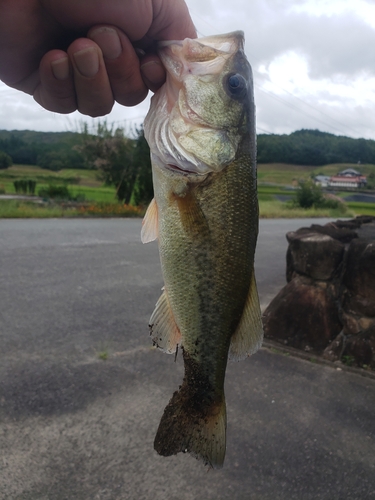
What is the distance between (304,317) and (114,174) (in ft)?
97.6

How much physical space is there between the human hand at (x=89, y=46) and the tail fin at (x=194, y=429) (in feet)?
4.16

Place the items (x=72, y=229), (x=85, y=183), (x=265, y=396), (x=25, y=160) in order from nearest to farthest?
(x=265, y=396) < (x=72, y=229) < (x=85, y=183) < (x=25, y=160)

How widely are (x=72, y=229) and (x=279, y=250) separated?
285 inches

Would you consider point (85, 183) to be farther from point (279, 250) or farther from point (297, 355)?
point (297, 355)

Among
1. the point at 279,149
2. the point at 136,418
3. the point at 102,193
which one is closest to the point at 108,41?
the point at 136,418

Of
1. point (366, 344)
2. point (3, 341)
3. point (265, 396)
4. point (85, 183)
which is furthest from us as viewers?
point (85, 183)

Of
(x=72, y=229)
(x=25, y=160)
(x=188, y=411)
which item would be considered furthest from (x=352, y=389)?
(x=25, y=160)

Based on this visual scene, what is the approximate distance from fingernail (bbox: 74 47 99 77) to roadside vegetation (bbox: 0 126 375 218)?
18.5 meters

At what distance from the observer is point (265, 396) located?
4.50 metres

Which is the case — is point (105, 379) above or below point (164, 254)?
below

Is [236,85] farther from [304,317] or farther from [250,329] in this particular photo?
[304,317]

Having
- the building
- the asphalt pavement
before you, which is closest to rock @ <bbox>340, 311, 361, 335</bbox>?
the asphalt pavement

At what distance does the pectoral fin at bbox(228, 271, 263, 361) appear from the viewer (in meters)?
1.79

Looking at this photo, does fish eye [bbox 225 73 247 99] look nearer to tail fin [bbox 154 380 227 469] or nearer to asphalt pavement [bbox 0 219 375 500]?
tail fin [bbox 154 380 227 469]
